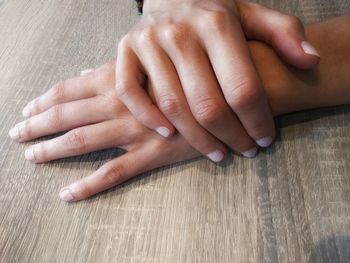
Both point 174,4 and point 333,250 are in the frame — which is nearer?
point 333,250

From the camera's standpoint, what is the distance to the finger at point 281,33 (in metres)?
0.48

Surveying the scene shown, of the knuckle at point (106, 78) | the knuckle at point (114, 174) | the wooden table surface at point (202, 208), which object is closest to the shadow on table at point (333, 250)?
the wooden table surface at point (202, 208)

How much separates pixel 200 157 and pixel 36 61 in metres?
0.38

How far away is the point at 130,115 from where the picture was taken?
556mm

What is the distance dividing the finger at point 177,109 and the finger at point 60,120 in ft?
0.38

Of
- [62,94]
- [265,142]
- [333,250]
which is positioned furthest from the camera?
[62,94]

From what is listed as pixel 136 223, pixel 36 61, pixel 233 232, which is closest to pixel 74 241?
pixel 136 223

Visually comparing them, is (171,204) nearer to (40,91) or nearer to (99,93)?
(99,93)

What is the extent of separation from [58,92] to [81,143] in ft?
0.39

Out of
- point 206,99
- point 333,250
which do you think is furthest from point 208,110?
point 333,250

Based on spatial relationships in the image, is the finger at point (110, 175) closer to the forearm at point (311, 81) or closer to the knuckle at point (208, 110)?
the knuckle at point (208, 110)

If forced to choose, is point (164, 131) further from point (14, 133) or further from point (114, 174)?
point (14, 133)

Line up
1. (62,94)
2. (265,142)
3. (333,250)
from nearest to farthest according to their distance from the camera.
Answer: (333,250), (265,142), (62,94)

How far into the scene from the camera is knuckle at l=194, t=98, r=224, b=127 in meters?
0.47
